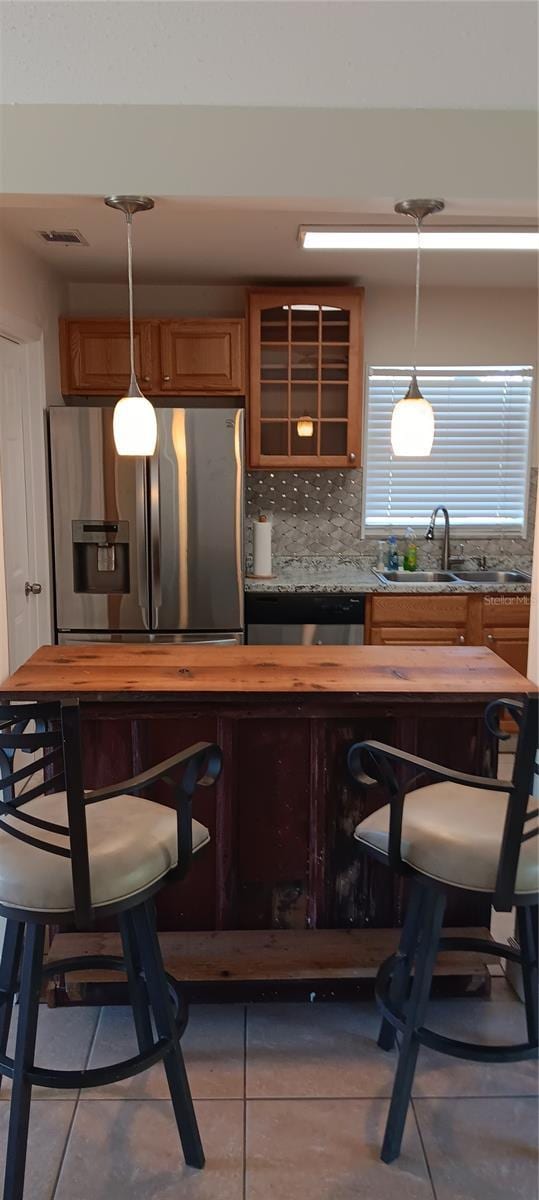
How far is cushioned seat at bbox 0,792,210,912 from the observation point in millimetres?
1567

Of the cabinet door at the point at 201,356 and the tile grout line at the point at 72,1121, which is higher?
the cabinet door at the point at 201,356

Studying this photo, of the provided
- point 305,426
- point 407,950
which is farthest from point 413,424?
point 305,426

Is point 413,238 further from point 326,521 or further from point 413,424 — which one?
point 326,521

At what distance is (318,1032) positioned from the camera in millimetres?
2223

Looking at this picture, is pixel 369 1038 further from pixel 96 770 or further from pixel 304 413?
pixel 304 413

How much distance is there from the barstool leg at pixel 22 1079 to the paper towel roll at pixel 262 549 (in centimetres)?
301

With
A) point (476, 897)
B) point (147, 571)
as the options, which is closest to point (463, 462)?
point (147, 571)

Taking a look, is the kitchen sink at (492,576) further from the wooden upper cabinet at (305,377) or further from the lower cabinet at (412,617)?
the wooden upper cabinet at (305,377)

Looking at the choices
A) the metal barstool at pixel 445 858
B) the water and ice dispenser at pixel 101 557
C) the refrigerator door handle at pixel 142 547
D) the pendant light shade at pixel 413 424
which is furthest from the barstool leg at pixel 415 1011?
the water and ice dispenser at pixel 101 557

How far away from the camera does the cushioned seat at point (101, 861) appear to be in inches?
61.7

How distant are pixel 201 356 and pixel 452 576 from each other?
1.80 m

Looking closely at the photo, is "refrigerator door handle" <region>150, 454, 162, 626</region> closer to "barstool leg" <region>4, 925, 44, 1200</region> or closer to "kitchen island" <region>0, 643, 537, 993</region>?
"kitchen island" <region>0, 643, 537, 993</region>

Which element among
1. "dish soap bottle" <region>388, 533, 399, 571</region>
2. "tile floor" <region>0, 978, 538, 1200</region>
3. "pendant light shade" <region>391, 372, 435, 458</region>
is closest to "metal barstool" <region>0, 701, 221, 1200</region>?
"tile floor" <region>0, 978, 538, 1200</region>

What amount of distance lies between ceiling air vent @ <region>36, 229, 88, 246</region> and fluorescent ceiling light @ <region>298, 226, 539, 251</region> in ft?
3.33
